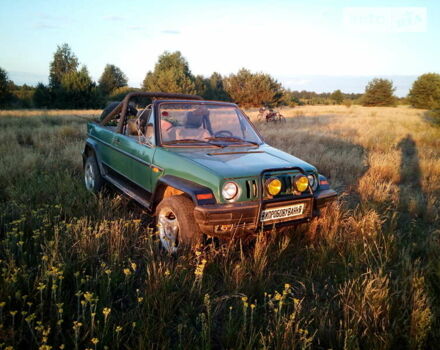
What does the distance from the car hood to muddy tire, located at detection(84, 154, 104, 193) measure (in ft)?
6.63

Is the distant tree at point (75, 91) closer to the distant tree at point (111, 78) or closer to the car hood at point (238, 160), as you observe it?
the distant tree at point (111, 78)

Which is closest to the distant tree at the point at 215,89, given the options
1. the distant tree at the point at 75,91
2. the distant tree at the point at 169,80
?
the distant tree at the point at 169,80

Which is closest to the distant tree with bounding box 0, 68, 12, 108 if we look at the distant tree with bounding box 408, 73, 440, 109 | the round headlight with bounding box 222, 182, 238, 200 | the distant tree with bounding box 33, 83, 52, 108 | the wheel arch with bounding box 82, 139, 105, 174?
the distant tree with bounding box 33, 83, 52, 108

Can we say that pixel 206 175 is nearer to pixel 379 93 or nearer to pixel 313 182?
pixel 313 182

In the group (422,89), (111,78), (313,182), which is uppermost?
(111,78)

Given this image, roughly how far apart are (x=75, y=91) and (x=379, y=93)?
48.8 metres

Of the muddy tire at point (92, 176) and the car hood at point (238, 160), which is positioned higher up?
the car hood at point (238, 160)

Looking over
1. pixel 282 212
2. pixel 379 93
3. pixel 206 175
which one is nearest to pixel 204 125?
pixel 206 175

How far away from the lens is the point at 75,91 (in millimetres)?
40938

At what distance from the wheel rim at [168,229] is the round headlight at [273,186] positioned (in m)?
1.00

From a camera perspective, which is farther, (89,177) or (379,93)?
(379,93)

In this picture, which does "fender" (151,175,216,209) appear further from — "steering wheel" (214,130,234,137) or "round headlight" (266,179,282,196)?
"steering wheel" (214,130,234,137)

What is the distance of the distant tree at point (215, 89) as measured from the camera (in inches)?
2070

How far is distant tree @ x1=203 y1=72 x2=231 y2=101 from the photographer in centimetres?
5259
